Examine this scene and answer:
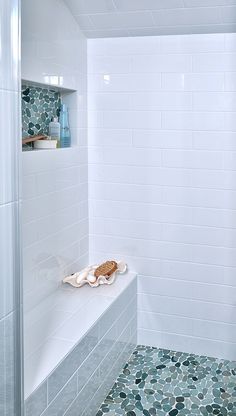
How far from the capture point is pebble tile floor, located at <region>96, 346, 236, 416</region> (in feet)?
7.55

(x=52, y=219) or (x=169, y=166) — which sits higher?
(x=169, y=166)

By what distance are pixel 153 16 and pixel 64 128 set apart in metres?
0.75

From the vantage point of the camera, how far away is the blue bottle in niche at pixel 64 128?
266 centimetres

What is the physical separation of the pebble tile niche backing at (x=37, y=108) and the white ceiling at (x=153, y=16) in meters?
0.45

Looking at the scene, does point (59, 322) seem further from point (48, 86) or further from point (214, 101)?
point (214, 101)

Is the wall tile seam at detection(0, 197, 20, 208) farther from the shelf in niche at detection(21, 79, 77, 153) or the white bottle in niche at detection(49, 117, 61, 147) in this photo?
the white bottle in niche at detection(49, 117, 61, 147)

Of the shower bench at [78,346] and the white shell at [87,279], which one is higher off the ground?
the white shell at [87,279]

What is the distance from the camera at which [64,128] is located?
2678mm

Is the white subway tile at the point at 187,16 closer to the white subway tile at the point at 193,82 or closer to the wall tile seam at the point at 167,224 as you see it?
the white subway tile at the point at 193,82

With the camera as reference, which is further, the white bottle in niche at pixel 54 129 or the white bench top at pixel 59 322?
the white bottle in niche at pixel 54 129

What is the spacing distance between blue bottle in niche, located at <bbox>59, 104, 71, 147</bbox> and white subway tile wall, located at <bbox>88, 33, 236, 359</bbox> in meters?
0.24

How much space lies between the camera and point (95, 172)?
9.65ft

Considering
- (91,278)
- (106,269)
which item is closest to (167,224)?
(106,269)

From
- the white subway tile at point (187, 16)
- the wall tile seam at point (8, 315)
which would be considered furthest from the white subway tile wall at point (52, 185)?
the wall tile seam at point (8, 315)
